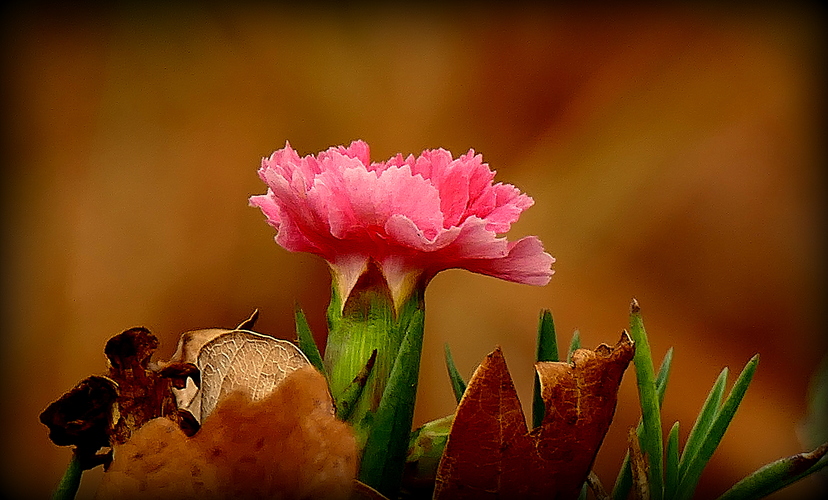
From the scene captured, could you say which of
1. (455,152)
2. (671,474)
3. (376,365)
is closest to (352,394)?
(376,365)

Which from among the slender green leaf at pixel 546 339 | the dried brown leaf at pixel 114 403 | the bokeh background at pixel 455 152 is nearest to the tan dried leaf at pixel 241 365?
the dried brown leaf at pixel 114 403

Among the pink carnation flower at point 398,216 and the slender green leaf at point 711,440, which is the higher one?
the pink carnation flower at point 398,216

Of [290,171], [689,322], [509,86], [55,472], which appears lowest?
[55,472]

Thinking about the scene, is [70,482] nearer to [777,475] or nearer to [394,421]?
[394,421]

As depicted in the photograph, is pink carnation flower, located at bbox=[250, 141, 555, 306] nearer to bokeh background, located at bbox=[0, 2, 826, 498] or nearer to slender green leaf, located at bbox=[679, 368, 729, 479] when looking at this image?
slender green leaf, located at bbox=[679, 368, 729, 479]

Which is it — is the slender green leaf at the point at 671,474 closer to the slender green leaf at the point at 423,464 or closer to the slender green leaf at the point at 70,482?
the slender green leaf at the point at 423,464

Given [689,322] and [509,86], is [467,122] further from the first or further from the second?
[689,322]

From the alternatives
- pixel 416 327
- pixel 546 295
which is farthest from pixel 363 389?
pixel 546 295
